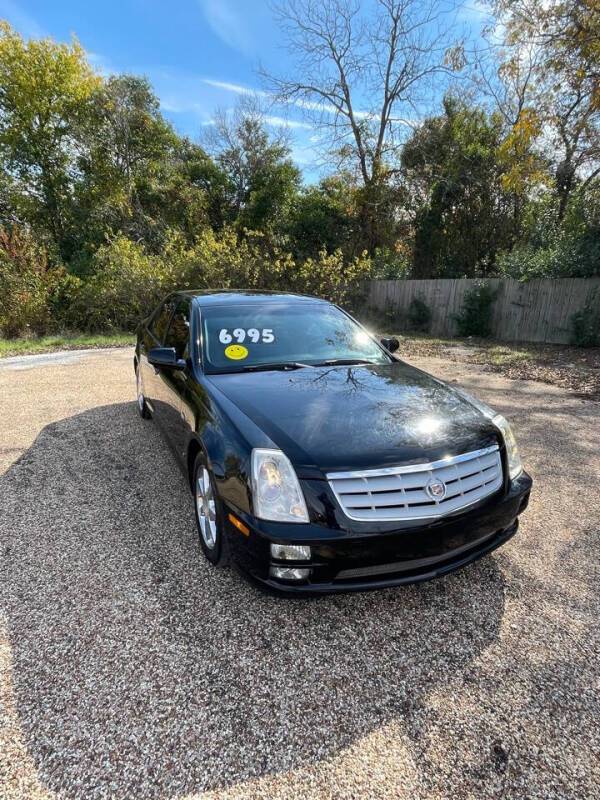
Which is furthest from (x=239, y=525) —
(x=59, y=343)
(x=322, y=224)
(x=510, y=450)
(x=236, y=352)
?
(x=322, y=224)

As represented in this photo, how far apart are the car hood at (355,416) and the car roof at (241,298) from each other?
3.12 ft

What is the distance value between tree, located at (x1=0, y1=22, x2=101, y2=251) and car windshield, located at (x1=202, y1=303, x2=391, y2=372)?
16.0 meters

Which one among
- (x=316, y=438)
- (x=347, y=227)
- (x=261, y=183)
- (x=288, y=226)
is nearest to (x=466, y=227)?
(x=347, y=227)

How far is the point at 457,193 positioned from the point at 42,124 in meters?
15.7

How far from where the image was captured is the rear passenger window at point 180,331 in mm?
3112

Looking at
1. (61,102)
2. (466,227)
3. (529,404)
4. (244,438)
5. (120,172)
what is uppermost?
(61,102)

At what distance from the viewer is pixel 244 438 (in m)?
1.99

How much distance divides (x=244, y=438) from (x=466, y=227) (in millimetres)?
17714

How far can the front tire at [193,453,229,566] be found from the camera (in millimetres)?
2119

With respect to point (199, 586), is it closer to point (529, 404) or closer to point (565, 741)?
point (565, 741)

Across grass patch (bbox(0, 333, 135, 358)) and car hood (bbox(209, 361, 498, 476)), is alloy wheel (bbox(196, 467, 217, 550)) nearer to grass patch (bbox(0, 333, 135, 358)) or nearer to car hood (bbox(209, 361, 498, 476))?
car hood (bbox(209, 361, 498, 476))

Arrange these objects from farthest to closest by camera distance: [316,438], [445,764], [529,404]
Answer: [529,404], [316,438], [445,764]

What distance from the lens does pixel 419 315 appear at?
47.4 ft

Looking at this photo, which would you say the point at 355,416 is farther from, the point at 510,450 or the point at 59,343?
the point at 59,343
